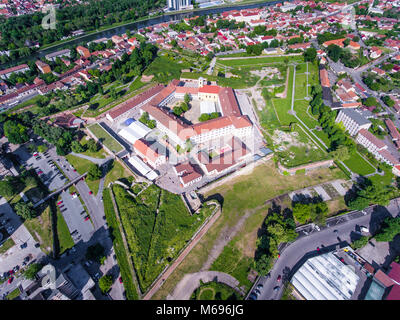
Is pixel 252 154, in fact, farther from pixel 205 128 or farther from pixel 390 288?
pixel 390 288

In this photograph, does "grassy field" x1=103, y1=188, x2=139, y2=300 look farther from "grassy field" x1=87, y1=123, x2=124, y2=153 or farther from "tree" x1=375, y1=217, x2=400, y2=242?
"tree" x1=375, y1=217, x2=400, y2=242

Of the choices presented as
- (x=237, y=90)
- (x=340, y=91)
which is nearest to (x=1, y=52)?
(x=237, y=90)

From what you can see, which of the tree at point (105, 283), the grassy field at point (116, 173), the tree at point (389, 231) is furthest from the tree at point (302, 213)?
the grassy field at point (116, 173)

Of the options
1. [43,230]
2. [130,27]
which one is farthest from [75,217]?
[130,27]

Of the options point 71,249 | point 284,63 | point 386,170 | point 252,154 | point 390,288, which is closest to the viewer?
point 390,288

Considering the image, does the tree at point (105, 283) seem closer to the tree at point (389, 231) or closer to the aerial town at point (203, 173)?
the aerial town at point (203, 173)

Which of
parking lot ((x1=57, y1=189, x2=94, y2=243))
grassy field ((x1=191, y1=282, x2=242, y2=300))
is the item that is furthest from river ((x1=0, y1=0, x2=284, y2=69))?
grassy field ((x1=191, y1=282, x2=242, y2=300))
